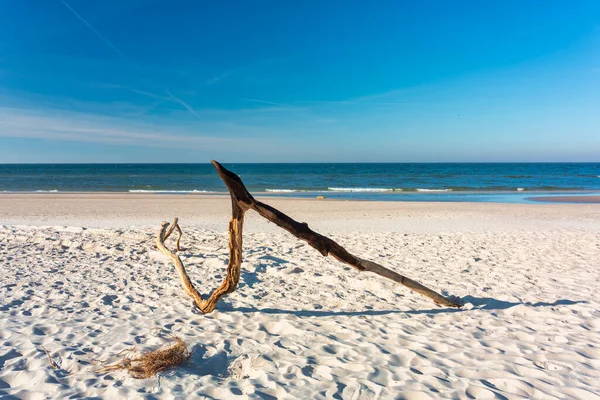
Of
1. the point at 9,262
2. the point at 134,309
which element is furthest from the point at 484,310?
the point at 9,262

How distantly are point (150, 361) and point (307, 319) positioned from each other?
83.6 inches

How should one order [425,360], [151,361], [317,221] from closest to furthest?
[151,361]
[425,360]
[317,221]

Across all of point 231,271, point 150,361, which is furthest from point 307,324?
point 150,361

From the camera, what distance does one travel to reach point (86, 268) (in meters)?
7.22

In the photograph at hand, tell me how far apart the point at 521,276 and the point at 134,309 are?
6.60 m

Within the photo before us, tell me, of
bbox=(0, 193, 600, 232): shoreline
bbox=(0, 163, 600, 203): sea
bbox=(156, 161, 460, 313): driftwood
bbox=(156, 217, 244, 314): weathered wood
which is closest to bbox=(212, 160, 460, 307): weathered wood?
bbox=(156, 161, 460, 313): driftwood

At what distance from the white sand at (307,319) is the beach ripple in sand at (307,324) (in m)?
0.02

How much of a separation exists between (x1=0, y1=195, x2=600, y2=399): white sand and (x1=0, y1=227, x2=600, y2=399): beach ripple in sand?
21 millimetres

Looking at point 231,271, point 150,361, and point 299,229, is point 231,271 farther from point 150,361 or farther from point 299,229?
point 150,361

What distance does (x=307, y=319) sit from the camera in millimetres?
4965

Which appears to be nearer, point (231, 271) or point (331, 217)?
point (231, 271)

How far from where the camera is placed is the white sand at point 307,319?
330 cm

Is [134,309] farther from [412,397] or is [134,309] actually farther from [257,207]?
[412,397]

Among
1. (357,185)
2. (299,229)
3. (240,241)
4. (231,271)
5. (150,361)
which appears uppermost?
(299,229)
